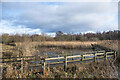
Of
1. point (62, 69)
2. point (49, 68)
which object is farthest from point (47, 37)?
point (49, 68)

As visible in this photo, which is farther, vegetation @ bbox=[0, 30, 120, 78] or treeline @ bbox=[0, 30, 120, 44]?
treeline @ bbox=[0, 30, 120, 44]

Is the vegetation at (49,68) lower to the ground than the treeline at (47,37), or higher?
lower

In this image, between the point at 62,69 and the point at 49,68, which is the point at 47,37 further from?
the point at 49,68

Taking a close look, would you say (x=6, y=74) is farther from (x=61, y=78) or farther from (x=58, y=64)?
(x=58, y=64)

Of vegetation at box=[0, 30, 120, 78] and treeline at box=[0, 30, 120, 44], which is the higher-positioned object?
treeline at box=[0, 30, 120, 44]

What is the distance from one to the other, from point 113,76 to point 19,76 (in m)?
5.23

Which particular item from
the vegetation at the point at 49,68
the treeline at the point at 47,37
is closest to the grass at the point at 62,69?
the vegetation at the point at 49,68

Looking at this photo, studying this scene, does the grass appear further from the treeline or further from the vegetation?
the treeline

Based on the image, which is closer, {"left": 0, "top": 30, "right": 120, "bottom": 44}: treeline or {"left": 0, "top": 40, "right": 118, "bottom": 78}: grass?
{"left": 0, "top": 40, "right": 118, "bottom": 78}: grass

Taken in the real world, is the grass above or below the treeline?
below

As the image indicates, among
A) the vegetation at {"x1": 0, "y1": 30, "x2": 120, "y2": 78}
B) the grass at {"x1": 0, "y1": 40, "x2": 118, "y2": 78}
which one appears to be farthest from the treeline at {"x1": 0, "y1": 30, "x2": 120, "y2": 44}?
the grass at {"x1": 0, "y1": 40, "x2": 118, "y2": 78}

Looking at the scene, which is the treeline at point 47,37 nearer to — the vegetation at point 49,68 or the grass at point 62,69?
the vegetation at point 49,68

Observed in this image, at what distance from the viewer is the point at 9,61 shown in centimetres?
764

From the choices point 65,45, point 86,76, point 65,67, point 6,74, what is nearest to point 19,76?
point 6,74
